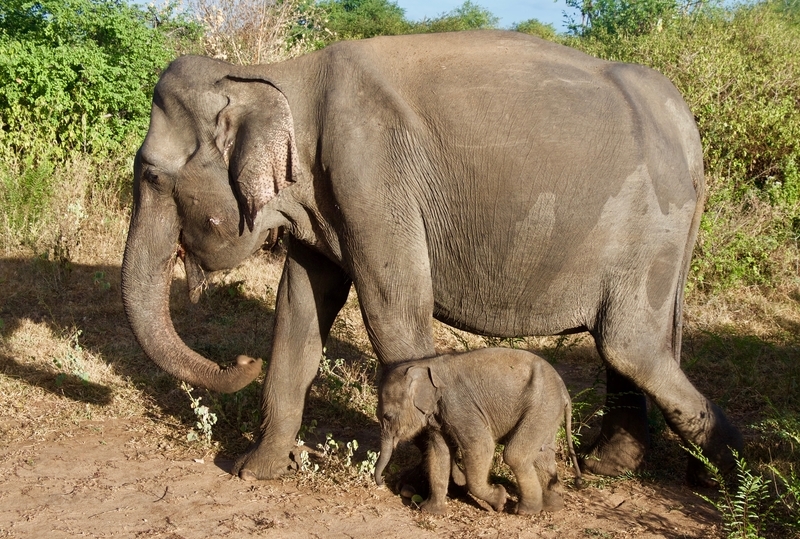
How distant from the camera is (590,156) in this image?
4434 mm

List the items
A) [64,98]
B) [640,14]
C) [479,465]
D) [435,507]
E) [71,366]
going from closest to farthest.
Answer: [479,465] → [435,507] → [71,366] → [64,98] → [640,14]

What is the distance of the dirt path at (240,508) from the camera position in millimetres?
4375

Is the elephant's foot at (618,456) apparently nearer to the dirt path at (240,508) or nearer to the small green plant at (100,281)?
the dirt path at (240,508)

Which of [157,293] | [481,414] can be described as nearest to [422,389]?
[481,414]

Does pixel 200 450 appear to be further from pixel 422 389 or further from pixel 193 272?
pixel 422 389

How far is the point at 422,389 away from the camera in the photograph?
14.4 ft

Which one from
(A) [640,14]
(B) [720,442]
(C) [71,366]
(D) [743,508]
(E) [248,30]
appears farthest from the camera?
(A) [640,14]

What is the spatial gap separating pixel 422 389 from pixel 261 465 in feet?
4.18

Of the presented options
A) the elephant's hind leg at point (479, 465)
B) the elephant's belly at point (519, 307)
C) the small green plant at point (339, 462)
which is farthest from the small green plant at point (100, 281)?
the elephant's hind leg at point (479, 465)

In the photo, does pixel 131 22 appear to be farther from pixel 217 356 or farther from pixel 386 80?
pixel 386 80

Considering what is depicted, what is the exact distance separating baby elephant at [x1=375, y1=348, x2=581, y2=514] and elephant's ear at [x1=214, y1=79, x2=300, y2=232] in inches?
44.0

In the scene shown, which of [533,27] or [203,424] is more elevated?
[533,27]

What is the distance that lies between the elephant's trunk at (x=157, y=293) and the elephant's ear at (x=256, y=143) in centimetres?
48

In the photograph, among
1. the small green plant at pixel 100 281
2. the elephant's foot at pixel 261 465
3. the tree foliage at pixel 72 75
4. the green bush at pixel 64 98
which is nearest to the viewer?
the elephant's foot at pixel 261 465
